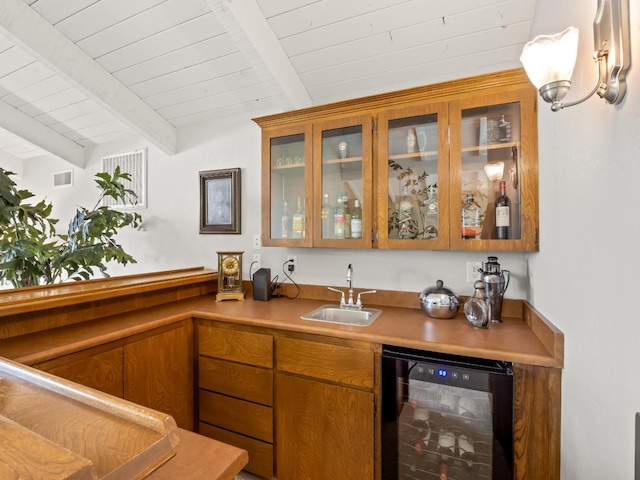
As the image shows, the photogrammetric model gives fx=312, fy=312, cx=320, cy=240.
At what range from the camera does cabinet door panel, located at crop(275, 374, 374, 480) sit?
1443mm

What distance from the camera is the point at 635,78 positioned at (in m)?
0.69

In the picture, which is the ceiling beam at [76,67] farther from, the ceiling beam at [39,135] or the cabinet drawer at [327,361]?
the cabinet drawer at [327,361]

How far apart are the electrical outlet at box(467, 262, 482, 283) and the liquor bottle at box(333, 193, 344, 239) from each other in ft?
2.56

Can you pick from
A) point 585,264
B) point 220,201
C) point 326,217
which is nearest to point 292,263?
point 326,217

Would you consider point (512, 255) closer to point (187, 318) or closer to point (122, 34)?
point (187, 318)

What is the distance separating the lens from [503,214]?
157 centimetres

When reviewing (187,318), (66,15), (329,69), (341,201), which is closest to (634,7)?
(341,201)

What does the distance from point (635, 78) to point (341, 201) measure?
1.40 m

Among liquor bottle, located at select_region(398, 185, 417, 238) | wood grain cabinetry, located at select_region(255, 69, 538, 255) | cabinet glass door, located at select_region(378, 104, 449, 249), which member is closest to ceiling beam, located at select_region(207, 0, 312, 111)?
wood grain cabinetry, located at select_region(255, 69, 538, 255)

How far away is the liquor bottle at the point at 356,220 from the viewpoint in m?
1.88

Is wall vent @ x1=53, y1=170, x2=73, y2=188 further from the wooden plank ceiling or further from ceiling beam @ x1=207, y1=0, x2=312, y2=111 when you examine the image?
ceiling beam @ x1=207, y1=0, x2=312, y2=111

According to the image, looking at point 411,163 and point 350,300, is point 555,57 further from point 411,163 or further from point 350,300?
point 350,300

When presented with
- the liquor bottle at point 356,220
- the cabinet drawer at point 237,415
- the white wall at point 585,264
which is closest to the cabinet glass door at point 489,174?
the white wall at point 585,264

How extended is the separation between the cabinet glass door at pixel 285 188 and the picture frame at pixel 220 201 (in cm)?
53
